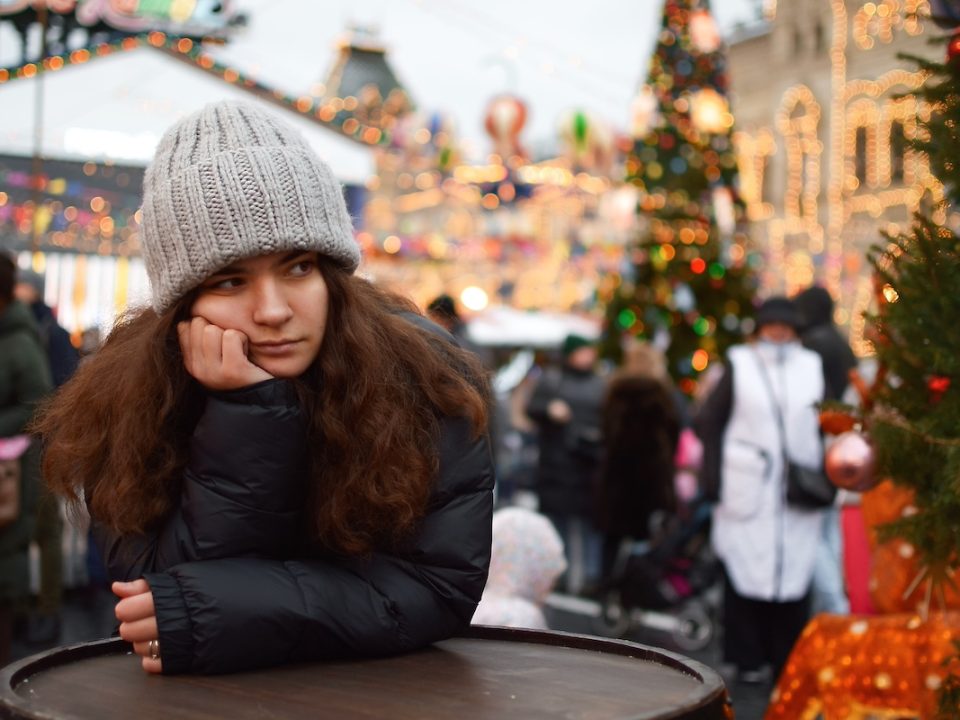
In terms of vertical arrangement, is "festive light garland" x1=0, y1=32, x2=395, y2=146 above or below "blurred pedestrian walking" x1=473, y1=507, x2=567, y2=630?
above

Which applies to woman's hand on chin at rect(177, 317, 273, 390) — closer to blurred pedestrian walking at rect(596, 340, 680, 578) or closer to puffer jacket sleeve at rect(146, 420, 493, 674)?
puffer jacket sleeve at rect(146, 420, 493, 674)

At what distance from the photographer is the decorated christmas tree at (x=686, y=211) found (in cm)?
1590

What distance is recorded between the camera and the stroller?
8062mm

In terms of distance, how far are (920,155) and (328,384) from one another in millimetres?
1514

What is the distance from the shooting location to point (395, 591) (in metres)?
2.09

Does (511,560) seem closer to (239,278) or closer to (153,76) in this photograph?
(239,278)

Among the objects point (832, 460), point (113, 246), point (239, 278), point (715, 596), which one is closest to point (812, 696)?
point (832, 460)

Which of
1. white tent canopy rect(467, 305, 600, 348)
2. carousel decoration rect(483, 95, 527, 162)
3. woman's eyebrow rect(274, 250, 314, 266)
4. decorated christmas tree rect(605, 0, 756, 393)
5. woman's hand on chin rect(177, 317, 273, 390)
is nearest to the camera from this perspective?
woman's hand on chin rect(177, 317, 273, 390)

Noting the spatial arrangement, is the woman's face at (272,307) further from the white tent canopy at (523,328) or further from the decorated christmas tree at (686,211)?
the white tent canopy at (523,328)

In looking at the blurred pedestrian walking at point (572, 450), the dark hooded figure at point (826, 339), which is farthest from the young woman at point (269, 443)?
the blurred pedestrian walking at point (572, 450)

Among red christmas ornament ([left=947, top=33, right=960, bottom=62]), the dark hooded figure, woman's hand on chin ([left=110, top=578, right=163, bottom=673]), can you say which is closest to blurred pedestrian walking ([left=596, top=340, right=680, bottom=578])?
the dark hooded figure

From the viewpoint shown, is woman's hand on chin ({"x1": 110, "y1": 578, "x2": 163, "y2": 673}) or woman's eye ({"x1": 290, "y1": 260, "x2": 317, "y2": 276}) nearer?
woman's hand on chin ({"x1": 110, "y1": 578, "x2": 163, "y2": 673})

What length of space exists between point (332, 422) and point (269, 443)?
118 millimetres

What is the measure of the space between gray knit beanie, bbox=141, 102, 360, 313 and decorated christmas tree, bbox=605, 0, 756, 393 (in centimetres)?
1344
